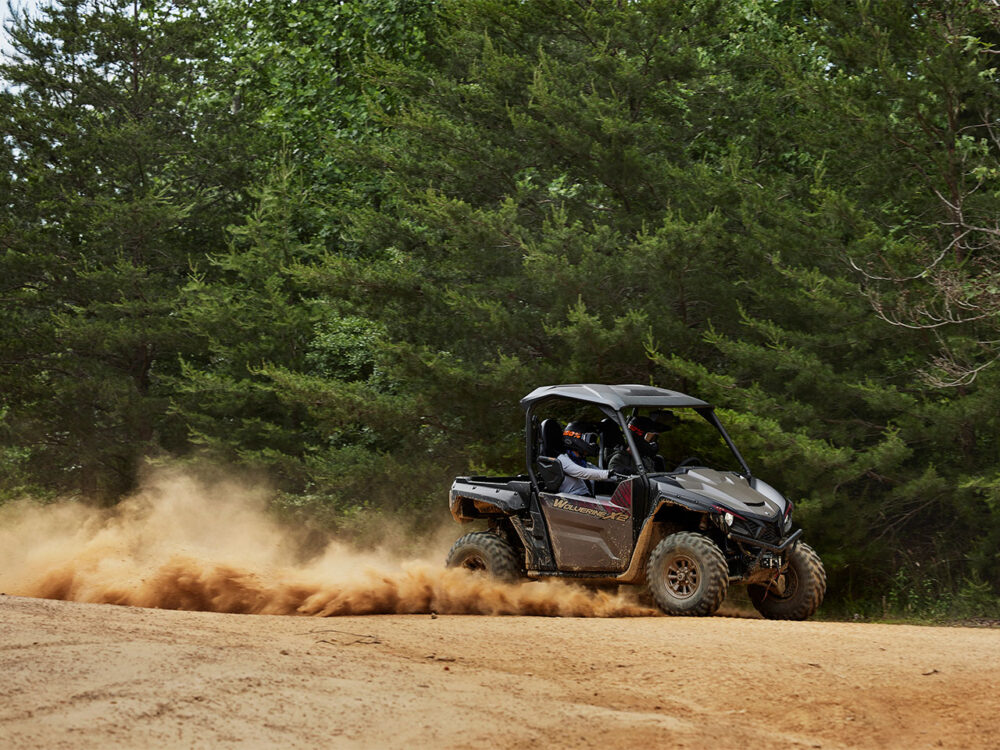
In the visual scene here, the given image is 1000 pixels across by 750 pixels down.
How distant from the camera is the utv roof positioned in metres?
11.6

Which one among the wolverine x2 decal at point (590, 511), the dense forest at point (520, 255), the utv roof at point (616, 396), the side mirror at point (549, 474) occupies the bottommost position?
the wolverine x2 decal at point (590, 511)

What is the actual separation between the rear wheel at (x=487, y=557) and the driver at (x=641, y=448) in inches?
60.5

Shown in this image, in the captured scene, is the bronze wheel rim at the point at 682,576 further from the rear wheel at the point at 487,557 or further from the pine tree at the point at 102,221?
the pine tree at the point at 102,221

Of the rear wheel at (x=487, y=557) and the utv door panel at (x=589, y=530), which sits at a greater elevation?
the utv door panel at (x=589, y=530)

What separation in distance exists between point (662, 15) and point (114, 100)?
15.0m

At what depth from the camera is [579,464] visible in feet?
39.3

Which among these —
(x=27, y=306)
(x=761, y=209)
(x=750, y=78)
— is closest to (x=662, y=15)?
(x=750, y=78)

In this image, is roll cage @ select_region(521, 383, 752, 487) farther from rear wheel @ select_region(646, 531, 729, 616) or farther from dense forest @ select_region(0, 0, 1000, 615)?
dense forest @ select_region(0, 0, 1000, 615)

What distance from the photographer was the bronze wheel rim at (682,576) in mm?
10664

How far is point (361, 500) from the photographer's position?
74.1ft

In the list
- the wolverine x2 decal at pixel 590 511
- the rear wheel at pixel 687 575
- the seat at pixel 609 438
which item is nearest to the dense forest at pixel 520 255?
the seat at pixel 609 438

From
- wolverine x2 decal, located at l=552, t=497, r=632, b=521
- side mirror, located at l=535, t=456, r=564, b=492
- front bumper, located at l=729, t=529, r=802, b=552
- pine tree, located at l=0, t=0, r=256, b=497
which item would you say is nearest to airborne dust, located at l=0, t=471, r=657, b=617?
wolverine x2 decal, located at l=552, t=497, r=632, b=521

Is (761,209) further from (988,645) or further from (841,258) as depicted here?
(988,645)

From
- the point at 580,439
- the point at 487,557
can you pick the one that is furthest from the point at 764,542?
the point at 487,557
